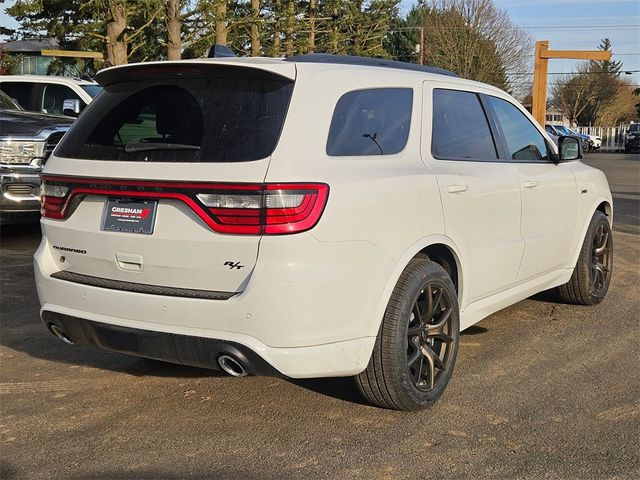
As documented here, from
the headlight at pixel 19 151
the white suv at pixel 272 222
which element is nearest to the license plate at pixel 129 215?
the white suv at pixel 272 222

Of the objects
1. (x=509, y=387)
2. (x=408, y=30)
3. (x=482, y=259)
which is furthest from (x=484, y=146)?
(x=408, y=30)

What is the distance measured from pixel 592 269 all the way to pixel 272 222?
3.78 m

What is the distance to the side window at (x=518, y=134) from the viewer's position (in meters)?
4.96

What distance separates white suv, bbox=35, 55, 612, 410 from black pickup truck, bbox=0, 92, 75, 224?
14.8ft

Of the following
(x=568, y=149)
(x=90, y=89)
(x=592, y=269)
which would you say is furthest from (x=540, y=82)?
(x=568, y=149)

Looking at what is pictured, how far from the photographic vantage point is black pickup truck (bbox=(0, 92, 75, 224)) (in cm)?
796

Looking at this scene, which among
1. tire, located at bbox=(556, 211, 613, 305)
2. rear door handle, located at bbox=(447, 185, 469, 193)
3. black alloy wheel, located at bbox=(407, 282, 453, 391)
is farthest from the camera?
tire, located at bbox=(556, 211, 613, 305)

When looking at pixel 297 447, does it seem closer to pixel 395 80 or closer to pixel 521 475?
pixel 521 475

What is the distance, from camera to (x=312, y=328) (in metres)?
3.23

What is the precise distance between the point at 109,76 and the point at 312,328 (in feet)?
5.87

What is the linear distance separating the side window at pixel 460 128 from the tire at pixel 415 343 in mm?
773

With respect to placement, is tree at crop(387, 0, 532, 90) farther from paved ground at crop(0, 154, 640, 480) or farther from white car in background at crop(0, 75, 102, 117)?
paved ground at crop(0, 154, 640, 480)

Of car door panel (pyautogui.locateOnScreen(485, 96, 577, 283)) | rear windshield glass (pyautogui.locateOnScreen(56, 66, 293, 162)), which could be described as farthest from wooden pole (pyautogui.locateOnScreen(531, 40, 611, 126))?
rear windshield glass (pyautogui.locateOnScreen(56, 66, 293, 162))

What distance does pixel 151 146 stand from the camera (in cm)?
347
